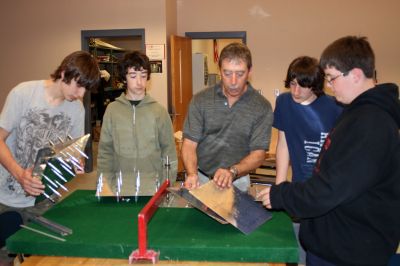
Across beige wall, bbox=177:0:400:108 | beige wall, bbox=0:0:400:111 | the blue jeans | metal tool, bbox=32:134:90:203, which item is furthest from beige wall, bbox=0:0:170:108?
the blue jeans

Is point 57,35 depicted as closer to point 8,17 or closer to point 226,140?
point 8,17

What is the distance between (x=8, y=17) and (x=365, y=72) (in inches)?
237

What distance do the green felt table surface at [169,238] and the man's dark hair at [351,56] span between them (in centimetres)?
66

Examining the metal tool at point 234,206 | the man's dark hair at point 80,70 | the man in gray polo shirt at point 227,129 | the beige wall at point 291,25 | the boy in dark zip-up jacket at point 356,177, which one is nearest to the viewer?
the boy in dark zip-up jacket at point 356,177

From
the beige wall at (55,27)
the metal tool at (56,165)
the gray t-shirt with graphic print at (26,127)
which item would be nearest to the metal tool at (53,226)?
the metal tool at (56,165)

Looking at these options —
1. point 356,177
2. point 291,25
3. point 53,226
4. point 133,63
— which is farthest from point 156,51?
point 356,177

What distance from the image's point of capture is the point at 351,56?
4.33 ft

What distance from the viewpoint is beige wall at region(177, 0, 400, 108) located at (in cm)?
590

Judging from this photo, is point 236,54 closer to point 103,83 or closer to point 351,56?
point 351,56

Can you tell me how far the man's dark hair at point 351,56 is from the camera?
132cm

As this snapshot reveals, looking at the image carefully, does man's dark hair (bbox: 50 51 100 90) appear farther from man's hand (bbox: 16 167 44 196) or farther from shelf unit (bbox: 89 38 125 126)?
shelf unit (bbox: 89 38 125 126)

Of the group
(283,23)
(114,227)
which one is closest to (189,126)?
(114,227)

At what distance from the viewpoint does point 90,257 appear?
1.46 metres

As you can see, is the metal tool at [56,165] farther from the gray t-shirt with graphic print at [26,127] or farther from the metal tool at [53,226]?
the gray t-shirt with graphic print at [26,127]
